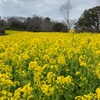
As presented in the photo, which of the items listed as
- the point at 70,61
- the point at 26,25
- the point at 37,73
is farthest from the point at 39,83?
the point at 26,25

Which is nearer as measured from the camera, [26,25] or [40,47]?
[40,47]

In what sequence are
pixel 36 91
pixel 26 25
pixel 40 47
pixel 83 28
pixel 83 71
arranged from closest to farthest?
pixel 36 91 < pixel 83 71 < pixel 40 47 < pixel 83 28 < pixel 26 25

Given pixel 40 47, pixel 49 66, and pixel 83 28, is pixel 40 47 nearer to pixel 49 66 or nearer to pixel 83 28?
pixel 49 66

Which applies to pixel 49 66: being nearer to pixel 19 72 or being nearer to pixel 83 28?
pixel 19 72

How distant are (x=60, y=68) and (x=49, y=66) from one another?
29cm

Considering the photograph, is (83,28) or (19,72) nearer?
(19,72)

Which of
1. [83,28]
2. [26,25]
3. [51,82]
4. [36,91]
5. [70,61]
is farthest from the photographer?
[26,25]

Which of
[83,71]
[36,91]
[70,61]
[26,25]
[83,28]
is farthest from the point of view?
[26,25]

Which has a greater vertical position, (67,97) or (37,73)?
(37,73)

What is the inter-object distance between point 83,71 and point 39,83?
3.17ft

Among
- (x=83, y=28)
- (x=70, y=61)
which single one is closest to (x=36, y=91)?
(x=70, y=61)

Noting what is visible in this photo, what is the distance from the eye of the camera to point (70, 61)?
585cm

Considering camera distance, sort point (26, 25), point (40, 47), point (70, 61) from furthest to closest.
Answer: point (26, 25) → point (40, 47) → point (70, 61)

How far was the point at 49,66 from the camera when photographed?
5.40 metres
